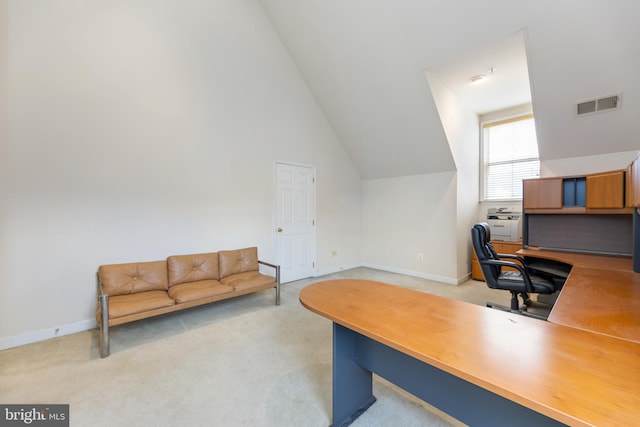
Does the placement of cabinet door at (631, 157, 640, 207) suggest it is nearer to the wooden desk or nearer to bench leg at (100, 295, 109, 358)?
the wooden desk

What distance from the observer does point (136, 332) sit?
2.88 metres

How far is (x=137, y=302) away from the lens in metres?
2.70

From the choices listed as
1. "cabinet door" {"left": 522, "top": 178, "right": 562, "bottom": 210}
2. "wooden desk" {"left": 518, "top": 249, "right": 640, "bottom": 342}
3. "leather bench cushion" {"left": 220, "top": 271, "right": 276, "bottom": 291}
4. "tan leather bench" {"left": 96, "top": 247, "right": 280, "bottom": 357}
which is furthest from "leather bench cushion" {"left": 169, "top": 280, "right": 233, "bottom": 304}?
"cabinet door" {"left": 522, "top": 178, "right": 562, "bottom": 210}

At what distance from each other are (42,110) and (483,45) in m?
4.69

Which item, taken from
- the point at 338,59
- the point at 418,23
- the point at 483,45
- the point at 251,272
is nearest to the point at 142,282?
the point at 251,272

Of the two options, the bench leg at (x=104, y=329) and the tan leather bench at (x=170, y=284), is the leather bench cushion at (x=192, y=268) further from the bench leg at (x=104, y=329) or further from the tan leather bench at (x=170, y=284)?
the bench leg at (x=104, y=329)

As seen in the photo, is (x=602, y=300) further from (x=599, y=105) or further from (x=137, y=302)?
(x=137, y=302)

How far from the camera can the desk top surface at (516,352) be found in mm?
740

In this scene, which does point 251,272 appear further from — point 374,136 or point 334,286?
point 374,136

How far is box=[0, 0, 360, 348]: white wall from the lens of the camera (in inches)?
103

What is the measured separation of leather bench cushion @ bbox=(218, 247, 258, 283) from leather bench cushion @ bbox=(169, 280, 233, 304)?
1.04ft

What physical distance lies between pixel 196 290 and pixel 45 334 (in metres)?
1.45

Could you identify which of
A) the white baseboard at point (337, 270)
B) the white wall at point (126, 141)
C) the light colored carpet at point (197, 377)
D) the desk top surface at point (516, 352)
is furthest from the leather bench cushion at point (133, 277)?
the white baseboard at point (337, 270)

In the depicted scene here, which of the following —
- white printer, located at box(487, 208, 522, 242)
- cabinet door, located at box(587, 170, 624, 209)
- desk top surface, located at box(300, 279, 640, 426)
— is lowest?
desk top surface, located at box(300, 279, 640, 426)
